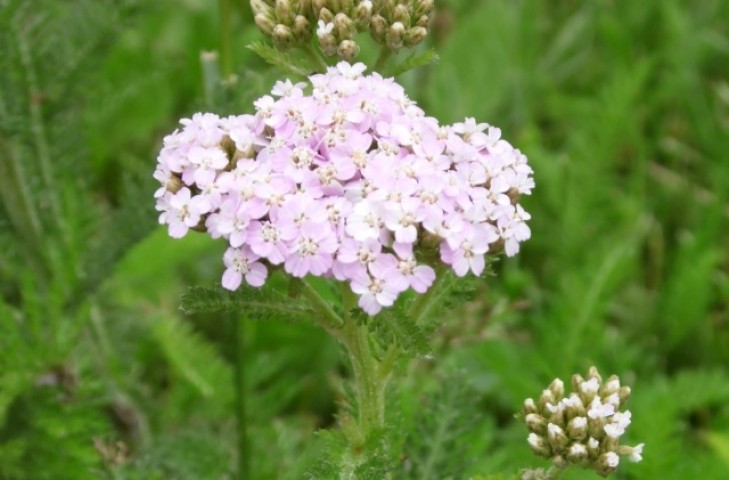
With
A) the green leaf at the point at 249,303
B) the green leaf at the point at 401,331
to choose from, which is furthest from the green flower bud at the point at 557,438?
the green leaf at the point at 249,303

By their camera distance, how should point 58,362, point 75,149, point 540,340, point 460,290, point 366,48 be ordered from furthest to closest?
point 366,48, point 540,340, point 75,149, point 58,362, point 460,290

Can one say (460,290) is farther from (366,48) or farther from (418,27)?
(366,48)

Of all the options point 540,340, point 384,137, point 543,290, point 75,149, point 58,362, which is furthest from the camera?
point 543,290

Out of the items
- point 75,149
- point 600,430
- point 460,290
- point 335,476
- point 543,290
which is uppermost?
point 543,290

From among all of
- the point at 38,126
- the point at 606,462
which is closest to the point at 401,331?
the point at 606,462

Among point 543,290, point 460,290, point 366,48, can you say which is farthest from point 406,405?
point 366,48

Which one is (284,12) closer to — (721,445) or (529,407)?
(529,407)

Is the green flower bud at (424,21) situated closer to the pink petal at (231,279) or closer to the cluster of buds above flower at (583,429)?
the pink petal at (231,279)
